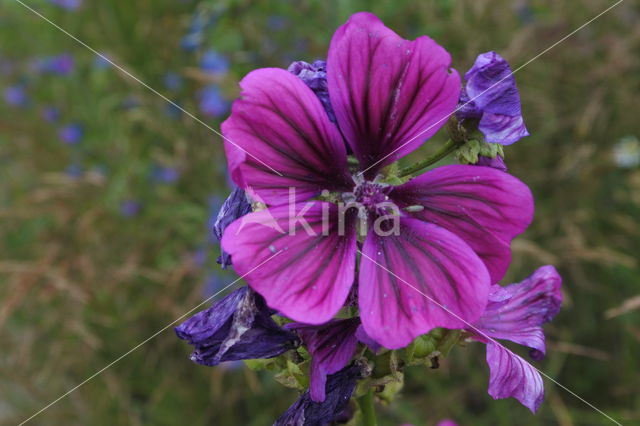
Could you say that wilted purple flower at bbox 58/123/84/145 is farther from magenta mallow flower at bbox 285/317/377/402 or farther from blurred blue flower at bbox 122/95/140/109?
magenta mallow flower at bbox 285/317/377/402

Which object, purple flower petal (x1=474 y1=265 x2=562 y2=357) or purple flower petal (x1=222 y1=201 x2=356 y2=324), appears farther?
purple flower petal (x1=474 y1=265 x2=562 y2=357)

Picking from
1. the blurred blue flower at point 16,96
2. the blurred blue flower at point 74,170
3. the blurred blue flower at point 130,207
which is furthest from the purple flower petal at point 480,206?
the blurred blue flower at point 16,96

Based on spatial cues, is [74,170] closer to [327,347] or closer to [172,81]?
[172,81]

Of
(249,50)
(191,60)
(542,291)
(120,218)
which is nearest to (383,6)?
(249,50)

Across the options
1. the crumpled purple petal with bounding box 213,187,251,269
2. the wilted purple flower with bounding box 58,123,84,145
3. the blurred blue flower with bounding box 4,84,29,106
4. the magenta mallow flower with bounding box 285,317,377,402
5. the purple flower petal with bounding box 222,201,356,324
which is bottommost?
the magenta mallow flower with bounding box 285,317,377,402

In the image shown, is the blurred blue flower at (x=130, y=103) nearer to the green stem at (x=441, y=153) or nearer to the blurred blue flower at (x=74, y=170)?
the blurred blue flower at (x=74, y=170)

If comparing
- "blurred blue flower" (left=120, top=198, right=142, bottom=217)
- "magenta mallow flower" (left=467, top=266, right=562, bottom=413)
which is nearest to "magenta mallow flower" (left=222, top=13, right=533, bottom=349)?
"magenta mallow flower" (left=467, top=266, right=562, bottom=413)
